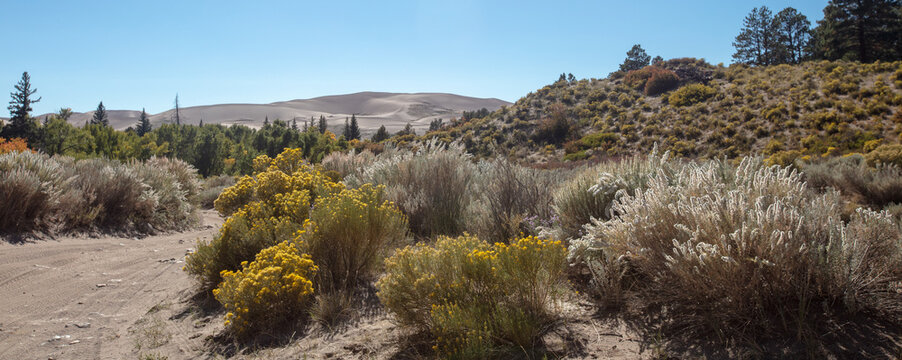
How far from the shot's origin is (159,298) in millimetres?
4699

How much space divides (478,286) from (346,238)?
5.46 feet

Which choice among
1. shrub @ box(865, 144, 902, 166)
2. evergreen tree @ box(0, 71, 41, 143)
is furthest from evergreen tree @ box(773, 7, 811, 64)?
evergreen tree @ box(0, 71, 41, 143)

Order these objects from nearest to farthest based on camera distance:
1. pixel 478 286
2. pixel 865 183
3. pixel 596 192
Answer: pixel 478 286 < pixel 596 192 < pixel 865 183

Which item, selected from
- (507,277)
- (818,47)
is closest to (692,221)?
(507,277)

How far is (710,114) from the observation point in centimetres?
2848

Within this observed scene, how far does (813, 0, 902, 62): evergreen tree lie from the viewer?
111 feet

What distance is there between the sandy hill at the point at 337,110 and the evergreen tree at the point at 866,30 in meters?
102

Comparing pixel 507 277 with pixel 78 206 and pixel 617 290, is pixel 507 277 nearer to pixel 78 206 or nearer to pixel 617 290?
pixel 617 290

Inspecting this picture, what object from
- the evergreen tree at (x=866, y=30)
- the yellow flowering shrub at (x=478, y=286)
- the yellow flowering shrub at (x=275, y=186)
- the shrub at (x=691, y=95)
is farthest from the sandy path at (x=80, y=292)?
the evergreen tree at (x=866, y=30)

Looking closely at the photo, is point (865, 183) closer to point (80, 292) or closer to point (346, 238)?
point (346, 238)

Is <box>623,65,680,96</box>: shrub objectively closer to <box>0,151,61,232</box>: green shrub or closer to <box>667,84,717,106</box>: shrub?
<box>667,84,717,106</box>: shrub

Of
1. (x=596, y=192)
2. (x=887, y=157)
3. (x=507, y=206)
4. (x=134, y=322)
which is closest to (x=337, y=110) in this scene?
(x=887, y=157)

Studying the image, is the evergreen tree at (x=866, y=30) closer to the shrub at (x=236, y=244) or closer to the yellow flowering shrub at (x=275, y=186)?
the yellow flowering shrub at (x=275, y=186)

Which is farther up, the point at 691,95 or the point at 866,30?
the point at 866,30
